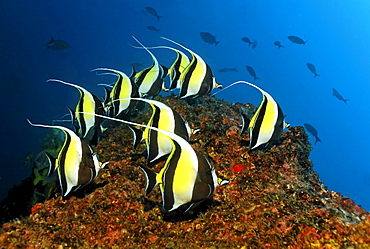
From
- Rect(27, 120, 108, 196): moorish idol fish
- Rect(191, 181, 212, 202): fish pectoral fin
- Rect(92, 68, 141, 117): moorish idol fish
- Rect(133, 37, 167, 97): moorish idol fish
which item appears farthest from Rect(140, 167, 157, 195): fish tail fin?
Rect(133, 37, 167, 97): moorish idol fish

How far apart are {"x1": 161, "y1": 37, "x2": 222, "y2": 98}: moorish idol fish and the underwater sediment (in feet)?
2.50

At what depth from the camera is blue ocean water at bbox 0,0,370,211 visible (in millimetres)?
26453

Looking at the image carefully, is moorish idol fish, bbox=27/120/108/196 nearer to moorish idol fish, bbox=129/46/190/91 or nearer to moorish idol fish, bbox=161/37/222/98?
moorish idol fish, bbox=161/37/222/98

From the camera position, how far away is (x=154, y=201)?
285cm

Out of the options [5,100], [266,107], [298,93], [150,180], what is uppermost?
[266,107]

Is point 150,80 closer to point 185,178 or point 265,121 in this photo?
point 265,121

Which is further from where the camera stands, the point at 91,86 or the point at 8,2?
the point at 91,86

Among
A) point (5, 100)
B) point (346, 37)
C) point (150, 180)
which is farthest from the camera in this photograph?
point (346, 37)

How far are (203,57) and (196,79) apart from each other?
2797 inches

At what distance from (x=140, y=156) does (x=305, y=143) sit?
9.49 feet

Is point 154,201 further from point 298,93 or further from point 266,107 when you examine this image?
point 298,93

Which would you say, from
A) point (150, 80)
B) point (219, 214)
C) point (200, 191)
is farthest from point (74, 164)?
point (150, 80)

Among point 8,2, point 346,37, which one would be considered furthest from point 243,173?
point 346,37

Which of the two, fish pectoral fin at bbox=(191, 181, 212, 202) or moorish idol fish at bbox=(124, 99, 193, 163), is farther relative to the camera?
moorish idol fish at bbox=(124, 99, 193, 163)
